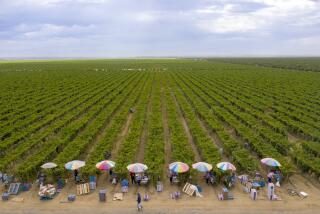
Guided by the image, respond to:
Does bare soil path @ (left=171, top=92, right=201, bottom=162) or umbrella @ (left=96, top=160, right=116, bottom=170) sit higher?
umbrella @ (left=96, top=160, right=116, bottom=170)

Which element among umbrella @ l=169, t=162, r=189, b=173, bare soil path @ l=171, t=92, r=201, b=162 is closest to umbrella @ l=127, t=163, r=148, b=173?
umbrella @ l=169, t=162, r=189, b=173

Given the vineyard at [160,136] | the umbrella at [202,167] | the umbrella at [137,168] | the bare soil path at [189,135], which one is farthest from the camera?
the bare soil path at [189,135]

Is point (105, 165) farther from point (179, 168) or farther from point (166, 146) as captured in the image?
point (166, 146)

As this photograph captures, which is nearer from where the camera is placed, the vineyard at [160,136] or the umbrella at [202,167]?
the umbrella at [202,167]

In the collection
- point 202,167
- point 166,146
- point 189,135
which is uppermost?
point 202,167

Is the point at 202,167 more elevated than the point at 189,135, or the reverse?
the point at 202,167

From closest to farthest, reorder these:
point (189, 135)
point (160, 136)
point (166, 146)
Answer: point (166, 146) → point (160, 136) → point (189, 135)

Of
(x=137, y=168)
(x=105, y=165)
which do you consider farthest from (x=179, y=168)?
(x=105, y=165)

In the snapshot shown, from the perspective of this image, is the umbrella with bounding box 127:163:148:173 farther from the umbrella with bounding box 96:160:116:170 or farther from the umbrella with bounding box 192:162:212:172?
the umbrella with bounding box 192:162:212:172

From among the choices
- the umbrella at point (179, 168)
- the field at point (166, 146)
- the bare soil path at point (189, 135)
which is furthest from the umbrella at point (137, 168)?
the bare soil path at point (189, 135)

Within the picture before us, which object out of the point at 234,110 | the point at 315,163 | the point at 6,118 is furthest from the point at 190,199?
the point at 6,118

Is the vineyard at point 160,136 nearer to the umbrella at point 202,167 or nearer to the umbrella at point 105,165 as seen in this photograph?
the umbrella at point 105,165
